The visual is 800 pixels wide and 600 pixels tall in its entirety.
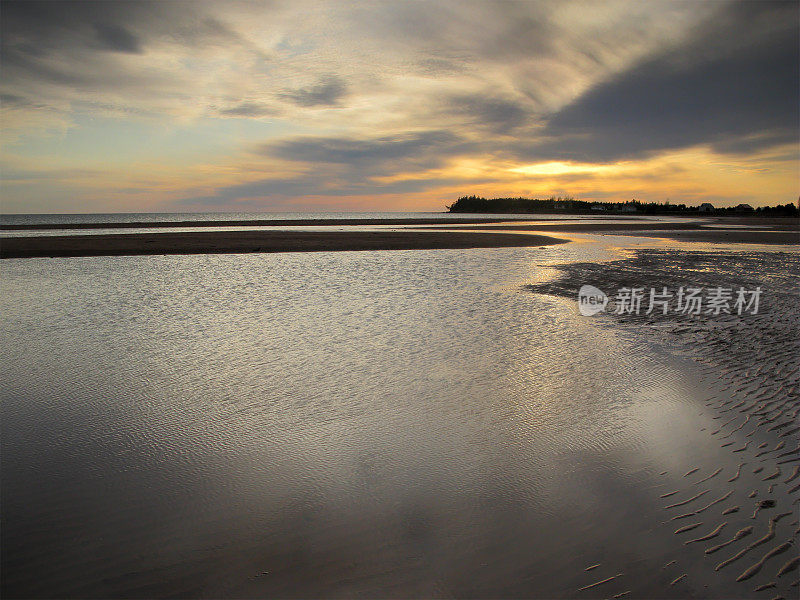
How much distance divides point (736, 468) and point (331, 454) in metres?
4.24

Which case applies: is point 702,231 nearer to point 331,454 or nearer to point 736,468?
point 736,468

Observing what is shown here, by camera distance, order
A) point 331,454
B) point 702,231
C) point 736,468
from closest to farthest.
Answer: point 736,468
point 331,454
point 702,231

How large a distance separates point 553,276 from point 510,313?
7342 millimetres

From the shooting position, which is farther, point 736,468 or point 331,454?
point 331,454

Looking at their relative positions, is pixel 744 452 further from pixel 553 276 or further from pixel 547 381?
pixel 553 276

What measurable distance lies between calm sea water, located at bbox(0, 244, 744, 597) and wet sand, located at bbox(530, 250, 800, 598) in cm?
26

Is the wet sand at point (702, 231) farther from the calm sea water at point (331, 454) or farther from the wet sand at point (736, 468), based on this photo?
the calm sea water at point (331, 454)

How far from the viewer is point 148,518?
4.14 metres

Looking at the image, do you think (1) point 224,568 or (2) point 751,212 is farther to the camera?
(2) point 751,212

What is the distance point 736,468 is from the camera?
4930 mm

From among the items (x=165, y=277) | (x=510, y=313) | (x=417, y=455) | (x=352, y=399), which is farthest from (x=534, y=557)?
(x=165, y=277)

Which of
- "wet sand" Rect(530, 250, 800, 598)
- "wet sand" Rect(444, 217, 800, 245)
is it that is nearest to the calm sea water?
"wet sand" Rect(530, 250, 800, 598)

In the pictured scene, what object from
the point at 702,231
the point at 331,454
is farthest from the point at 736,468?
the point at 702,231

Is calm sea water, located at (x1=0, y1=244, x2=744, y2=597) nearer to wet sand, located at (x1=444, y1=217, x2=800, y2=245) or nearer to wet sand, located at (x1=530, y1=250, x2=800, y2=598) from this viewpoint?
wet sand, located at (x1=530, y1=250, x2=800, y2=598)
